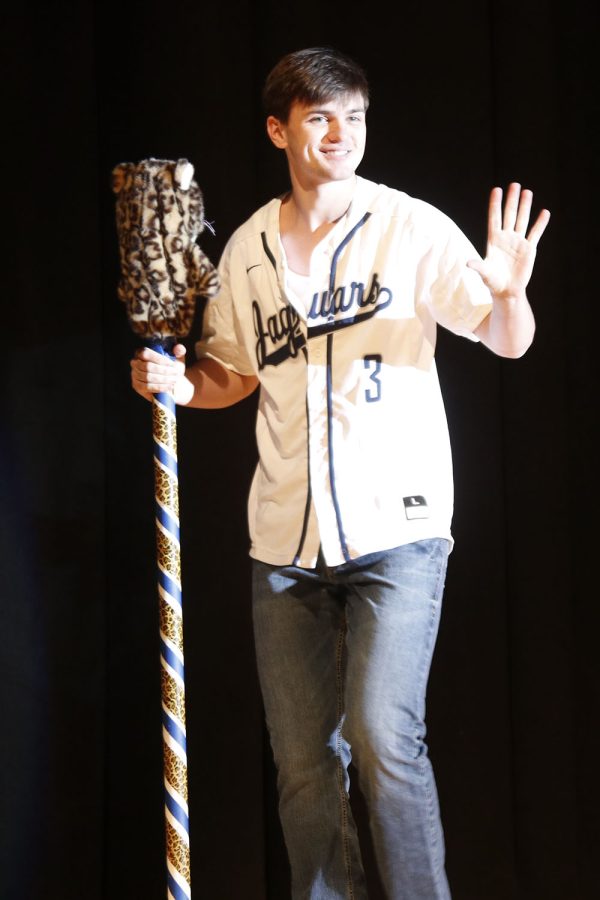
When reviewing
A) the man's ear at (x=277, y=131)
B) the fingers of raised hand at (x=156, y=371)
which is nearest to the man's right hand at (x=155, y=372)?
the fingers of raised hand at (x=156, y=371)

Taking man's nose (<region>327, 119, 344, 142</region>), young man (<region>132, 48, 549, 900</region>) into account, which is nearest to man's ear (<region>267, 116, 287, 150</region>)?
young man (<region>132, 48, 549, 900</region>)

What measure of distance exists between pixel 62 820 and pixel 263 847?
0.48 metres

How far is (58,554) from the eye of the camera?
241cm

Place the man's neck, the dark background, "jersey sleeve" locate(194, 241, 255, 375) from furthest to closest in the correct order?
the dark background
"jersey sleeve" locate(194, 241, 255, 375)
the man's neck

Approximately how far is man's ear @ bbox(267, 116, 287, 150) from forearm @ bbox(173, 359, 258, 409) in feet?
1.50

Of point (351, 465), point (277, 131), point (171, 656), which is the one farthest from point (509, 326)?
point (171, 656)

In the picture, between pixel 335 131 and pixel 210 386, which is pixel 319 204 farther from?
pixel 210 386

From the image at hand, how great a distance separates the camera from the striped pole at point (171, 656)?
6.29 feet

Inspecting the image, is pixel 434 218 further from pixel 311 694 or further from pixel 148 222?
pixel 311 694

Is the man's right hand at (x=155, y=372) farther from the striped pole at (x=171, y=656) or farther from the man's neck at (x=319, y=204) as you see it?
the man's neck at (x=319, y=204)

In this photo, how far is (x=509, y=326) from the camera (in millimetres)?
1888

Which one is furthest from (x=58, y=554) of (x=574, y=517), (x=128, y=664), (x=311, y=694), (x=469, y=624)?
(x=574, y=517)

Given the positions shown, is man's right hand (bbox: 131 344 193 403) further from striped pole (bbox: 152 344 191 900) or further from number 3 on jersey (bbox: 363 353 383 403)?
number 3 on jersey (bbox: 363 353 383 403)

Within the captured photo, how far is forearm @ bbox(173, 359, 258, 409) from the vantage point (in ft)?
6.98
